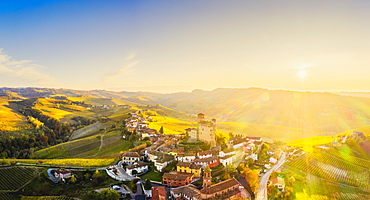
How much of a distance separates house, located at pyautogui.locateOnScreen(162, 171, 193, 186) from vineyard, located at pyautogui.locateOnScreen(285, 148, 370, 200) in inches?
878

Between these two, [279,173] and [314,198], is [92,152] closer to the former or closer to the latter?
[279,173]

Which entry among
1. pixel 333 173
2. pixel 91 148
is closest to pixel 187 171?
pixel 333 173

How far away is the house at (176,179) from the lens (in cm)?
3788

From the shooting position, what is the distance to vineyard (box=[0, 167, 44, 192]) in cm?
3956

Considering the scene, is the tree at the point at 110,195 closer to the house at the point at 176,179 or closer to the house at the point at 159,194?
the house at the point at 159,194

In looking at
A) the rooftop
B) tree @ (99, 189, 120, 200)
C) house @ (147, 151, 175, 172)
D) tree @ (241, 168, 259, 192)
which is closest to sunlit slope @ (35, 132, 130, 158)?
house @ (147, 151, 175, 172)

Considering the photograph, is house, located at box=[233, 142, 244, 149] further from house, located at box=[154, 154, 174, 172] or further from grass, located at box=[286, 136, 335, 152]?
grass, located at box=[286, 136, 335, 152]

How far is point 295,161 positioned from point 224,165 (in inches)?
834

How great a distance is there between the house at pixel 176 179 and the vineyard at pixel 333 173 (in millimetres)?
22306

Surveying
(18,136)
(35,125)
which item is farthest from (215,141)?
(35,125)

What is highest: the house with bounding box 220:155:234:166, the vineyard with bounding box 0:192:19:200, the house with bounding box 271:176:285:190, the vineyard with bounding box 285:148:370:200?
the house with bounding box 220:155:234:166

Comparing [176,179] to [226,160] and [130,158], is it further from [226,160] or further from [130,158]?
[130,158]

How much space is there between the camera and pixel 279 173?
4606 cm

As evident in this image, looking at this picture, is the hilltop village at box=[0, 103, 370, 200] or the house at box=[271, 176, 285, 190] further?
the house at box=[271, 176, 285, 190]
